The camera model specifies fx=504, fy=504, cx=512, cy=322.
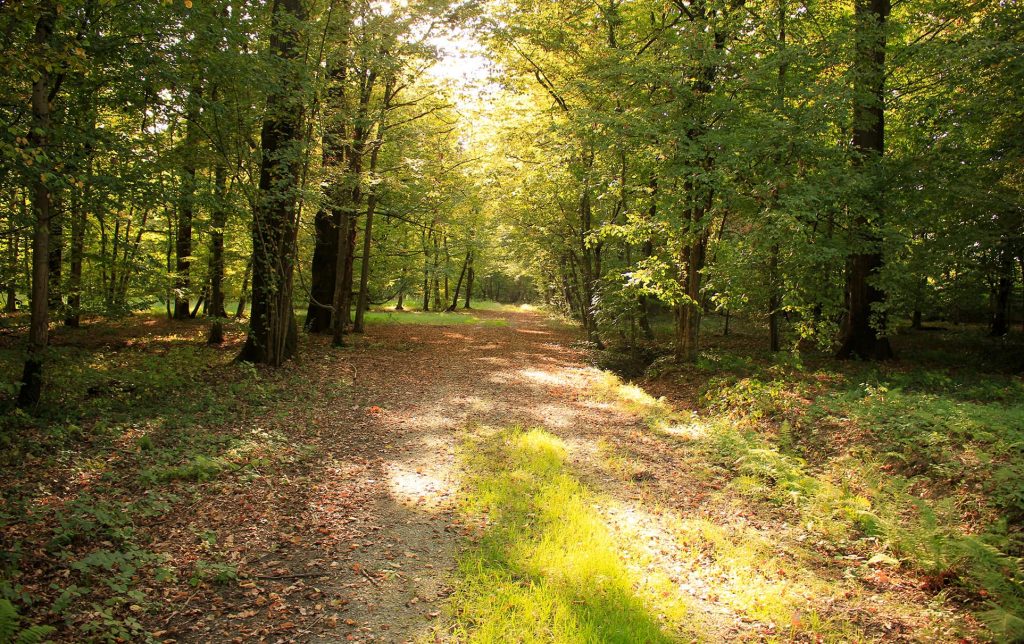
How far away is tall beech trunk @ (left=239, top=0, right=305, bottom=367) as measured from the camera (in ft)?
30.0

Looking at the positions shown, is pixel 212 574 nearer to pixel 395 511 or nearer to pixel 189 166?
pixel 395 511

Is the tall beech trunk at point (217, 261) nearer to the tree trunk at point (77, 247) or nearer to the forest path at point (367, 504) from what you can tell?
the tree trunk at point (77, 247)

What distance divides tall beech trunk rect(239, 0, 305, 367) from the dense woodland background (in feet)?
0.20

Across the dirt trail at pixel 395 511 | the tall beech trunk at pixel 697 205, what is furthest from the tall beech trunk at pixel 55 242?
the tall beech trunk at pixel 697 205

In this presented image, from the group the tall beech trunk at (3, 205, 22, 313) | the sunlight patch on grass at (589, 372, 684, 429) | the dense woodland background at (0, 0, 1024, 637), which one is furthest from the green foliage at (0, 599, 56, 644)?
the sunlight patch on grass at (589, 372, 684, 429)

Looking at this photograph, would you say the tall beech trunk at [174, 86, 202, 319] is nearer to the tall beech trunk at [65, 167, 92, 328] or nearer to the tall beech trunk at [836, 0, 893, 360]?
the tall beech trunk at [65, 167, 92, 328]

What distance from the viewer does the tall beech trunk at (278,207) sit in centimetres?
914

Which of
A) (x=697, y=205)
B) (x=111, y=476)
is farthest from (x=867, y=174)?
(x=111, y=476)

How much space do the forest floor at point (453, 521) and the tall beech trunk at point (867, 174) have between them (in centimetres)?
417

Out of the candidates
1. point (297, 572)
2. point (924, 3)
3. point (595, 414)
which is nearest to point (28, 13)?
point (297, 572)

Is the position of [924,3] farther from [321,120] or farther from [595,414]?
[321,120]

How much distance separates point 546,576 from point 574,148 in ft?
32.8

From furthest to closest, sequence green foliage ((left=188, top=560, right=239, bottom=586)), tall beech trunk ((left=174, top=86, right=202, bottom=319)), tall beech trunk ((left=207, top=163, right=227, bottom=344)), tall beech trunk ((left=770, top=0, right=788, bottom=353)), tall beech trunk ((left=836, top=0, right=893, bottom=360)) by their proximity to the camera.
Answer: tall beech trunk ((left=836, top=0, right=893, bottom=360)) < tall beech trunk ((left=207, top=163, right=227, bottom=344)) < tall beech trunk ((left=770, top=0, right=788, bottom=353)) < tall beech trunk ((left=174, top=86, right=202, bottom=319)) < green foliage ((left=188, top=560, right=239, bottom=586))

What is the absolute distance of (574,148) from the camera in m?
12.0
